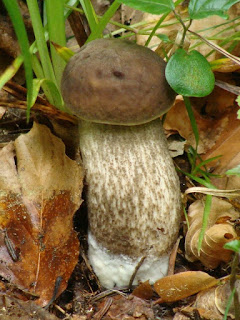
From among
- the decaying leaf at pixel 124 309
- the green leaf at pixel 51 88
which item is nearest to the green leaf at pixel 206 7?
the green leaf at pixel 51 88

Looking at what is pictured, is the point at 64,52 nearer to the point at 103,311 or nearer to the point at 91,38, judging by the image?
the point at 91,38

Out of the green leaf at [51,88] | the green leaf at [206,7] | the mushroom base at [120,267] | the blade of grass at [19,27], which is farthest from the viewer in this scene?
the mushroom base at [120,267]

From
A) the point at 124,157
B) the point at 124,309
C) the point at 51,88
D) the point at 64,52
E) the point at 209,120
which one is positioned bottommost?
the point at 124,309

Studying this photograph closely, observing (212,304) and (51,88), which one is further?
(51,88)

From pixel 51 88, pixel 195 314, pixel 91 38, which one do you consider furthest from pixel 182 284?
pixel 91 38

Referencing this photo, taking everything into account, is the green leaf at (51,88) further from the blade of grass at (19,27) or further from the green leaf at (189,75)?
the green leaf at (189,75)

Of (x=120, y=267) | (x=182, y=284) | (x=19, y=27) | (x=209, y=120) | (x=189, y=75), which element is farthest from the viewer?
(x=209, y=120)
